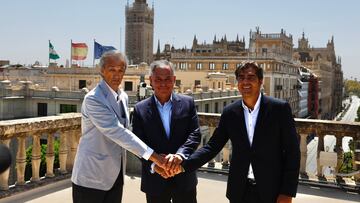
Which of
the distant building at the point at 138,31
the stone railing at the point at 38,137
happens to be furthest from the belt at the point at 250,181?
the distant building at the point at 138,31

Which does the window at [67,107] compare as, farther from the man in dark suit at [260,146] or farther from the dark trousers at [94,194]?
the man in dark suit at [260,146]

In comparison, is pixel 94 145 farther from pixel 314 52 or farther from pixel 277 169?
pixel 314 52

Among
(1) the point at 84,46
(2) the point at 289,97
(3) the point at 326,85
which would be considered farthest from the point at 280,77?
(3) the point at 326,85

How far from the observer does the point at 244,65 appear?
10.4 feet

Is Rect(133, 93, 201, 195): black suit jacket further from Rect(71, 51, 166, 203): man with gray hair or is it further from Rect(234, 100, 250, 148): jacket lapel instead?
Rect(234, 100, 250, 148): jacket lapel

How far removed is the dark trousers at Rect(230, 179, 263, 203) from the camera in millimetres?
3112

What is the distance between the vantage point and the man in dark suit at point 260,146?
3.05 meters

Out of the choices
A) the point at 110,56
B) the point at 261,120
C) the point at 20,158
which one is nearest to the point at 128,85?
the point at 20,158

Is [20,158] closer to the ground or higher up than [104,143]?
closer to the ground

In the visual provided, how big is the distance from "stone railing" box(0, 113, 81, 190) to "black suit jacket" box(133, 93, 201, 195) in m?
1.92

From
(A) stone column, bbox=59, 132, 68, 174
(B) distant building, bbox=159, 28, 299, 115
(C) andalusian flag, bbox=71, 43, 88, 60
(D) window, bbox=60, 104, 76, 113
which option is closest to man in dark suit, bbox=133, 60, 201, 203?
(A) stone column, bbox=59, 132, 68, 174

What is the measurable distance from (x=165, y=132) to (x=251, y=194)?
0.82 meters

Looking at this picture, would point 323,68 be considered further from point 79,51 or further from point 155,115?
point 155,115

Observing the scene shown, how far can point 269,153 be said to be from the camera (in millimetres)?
3070
